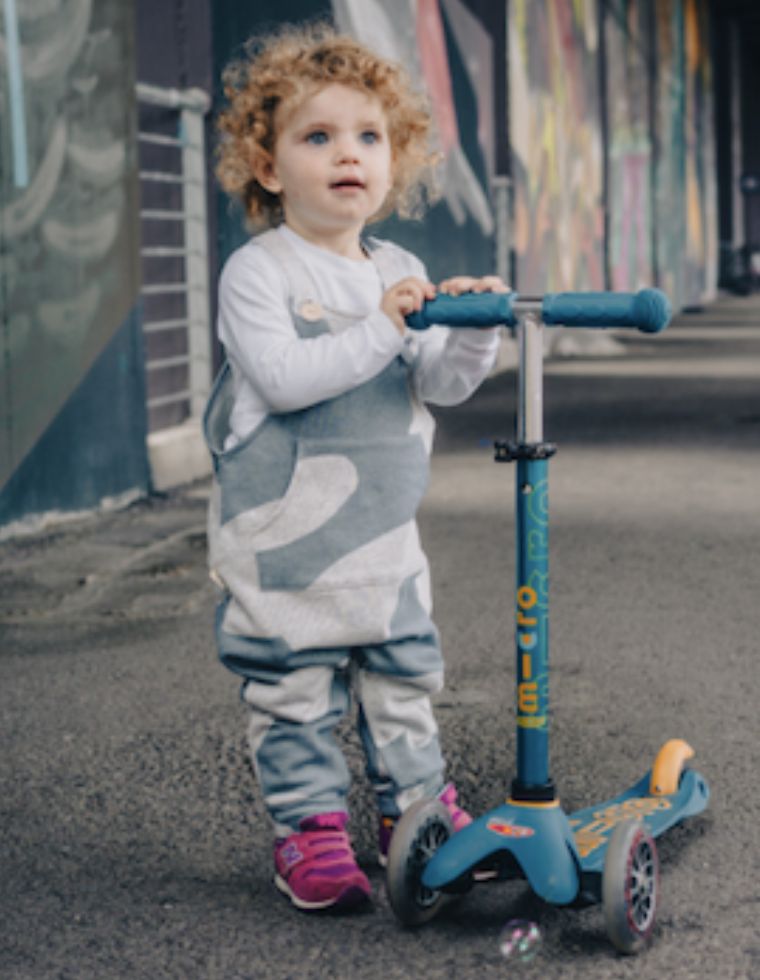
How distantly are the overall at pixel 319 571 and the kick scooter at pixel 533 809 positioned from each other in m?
0.22

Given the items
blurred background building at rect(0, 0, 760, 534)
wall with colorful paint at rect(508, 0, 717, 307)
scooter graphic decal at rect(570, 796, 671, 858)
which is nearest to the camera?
scooter graphic decal at rect(570, 796, 671, 858)

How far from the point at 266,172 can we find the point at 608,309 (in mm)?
703

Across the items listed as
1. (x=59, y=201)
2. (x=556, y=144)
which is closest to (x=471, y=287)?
(x=59, y=201)

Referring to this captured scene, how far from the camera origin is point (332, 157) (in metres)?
2.88

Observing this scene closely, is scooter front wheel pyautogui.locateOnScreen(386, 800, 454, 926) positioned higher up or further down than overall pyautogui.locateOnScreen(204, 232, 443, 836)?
further down

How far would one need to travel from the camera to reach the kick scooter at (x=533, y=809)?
2.64m

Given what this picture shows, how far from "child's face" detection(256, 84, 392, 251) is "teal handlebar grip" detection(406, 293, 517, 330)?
0.30 meters

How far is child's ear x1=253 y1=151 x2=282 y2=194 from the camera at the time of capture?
296 centimetres

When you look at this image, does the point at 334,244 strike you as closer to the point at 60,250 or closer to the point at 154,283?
the point at 60,250

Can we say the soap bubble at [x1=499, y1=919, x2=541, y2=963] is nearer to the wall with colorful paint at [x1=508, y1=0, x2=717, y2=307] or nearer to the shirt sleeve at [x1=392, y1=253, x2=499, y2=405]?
the shirt sleeve at [x1=392, y1=253, x2=499, y2=405]

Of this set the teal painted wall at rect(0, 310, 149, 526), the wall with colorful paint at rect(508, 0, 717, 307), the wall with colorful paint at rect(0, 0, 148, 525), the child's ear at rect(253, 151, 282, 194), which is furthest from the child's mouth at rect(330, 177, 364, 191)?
the wall with colorful paint at rect(508, 0, 717, 307)

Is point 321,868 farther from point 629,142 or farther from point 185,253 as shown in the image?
point 629,142

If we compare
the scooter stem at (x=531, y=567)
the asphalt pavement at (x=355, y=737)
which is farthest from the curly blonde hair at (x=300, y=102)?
the asphalt pavement at (x=355, y=737)

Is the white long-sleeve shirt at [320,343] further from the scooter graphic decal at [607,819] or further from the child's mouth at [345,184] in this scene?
the scooter graphic decal at [607,819]
